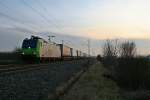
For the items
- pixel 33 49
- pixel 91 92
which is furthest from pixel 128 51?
pixel 91 92

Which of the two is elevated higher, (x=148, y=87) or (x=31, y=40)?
(x=31, y=40)

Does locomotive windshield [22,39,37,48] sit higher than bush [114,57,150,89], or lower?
higher

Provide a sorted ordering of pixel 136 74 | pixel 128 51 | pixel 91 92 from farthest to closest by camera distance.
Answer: pixel 128 51, pixel 136 74, pixel 91 92

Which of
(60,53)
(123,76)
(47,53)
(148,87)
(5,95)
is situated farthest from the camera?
(60,53)

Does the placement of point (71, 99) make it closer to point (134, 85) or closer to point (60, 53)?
point (134, 85)

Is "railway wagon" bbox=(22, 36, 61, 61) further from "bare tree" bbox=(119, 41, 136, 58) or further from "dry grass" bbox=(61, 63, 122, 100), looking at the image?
"dry grass" bbox=(61, 63, 122, 100)

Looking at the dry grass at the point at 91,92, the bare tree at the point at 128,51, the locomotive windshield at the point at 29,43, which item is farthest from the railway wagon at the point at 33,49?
the dry grass at the point at 91,92

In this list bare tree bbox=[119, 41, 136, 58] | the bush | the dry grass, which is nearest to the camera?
the dry grass

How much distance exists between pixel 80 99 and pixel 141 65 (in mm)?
17611

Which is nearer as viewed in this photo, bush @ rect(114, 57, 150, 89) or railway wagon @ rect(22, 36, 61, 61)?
bush @ rect(114, 57, 150, 89)

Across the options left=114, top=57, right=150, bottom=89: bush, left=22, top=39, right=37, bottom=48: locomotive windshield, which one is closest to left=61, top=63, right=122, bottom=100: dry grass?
left=114, top=57, right=150, bottom=89: bush

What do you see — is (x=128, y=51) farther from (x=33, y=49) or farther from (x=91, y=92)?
(x=91, y=92)

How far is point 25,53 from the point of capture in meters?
46.3

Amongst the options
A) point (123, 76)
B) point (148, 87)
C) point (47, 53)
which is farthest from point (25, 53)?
point (148, 87)
